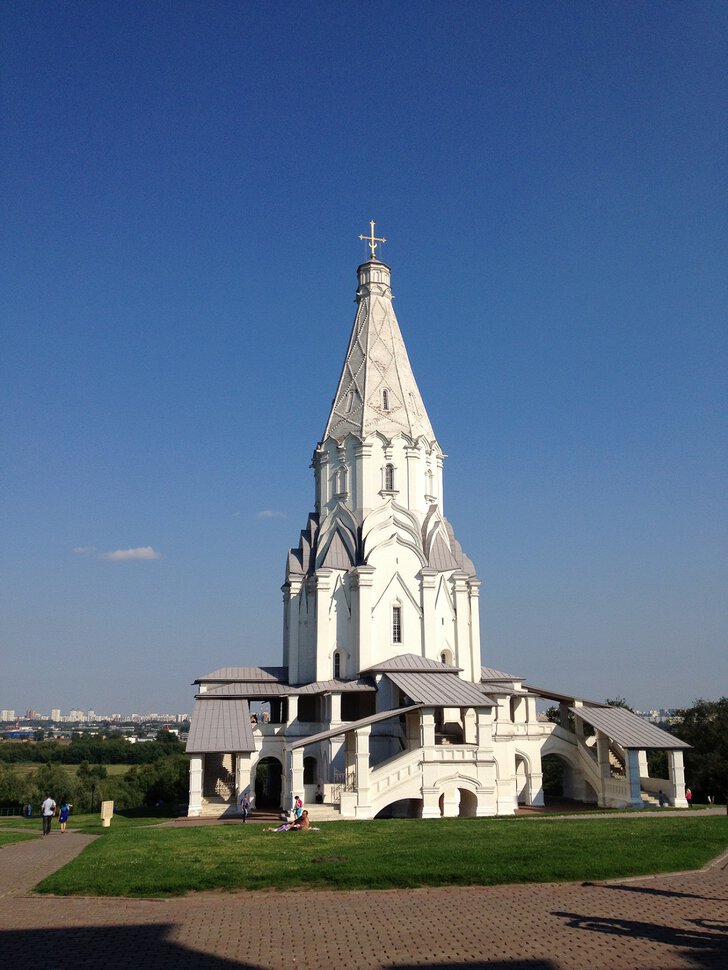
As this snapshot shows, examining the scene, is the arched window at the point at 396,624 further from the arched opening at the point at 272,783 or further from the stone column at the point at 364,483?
the arched opening at the point at 272,783

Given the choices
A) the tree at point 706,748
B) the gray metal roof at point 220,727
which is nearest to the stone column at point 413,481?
the gray metal roof at point 220,727

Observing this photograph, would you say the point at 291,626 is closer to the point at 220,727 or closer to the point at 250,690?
the point at 250,690

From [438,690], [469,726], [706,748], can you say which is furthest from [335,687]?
[706,748]

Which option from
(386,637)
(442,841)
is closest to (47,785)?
(386,637)

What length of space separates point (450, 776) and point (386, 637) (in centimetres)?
871

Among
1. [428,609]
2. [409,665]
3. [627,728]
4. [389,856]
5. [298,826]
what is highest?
[428,609]

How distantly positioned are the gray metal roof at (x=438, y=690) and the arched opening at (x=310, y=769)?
5.57 meters

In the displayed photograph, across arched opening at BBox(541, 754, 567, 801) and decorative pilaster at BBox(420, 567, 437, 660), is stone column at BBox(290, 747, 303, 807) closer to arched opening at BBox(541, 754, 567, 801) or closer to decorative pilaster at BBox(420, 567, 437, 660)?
decorative pilaster at BBox(420, 567, 437, 660)

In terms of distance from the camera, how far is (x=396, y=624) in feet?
115

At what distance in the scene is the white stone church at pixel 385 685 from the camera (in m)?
27.1

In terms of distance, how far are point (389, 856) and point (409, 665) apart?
17.4 m

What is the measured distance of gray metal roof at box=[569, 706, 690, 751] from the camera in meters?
29.1

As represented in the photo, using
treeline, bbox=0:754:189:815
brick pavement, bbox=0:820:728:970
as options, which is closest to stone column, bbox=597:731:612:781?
brick pavement, bbox=0:820:728:970

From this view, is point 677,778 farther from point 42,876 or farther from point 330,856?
point 42,876
